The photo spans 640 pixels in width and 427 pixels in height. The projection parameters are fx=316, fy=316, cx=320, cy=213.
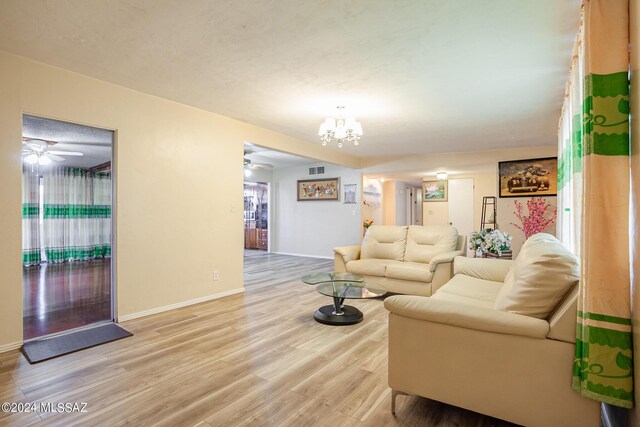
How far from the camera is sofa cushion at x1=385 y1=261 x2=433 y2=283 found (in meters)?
3.87

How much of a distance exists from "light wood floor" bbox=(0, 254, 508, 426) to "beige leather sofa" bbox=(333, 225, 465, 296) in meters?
0.93

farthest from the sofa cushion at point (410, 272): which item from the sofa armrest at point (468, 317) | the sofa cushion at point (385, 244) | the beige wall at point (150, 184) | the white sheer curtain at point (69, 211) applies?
the white sheer curtain at point (69, 211)

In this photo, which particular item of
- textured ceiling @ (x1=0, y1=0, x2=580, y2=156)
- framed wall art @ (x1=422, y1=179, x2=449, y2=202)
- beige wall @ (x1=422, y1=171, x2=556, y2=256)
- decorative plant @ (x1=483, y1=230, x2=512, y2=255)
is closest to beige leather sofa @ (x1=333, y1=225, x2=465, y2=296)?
decorative plant @ (x1=483, y1=230, x2=512, y2=255)

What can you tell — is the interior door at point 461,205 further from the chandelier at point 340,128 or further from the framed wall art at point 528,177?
the chandelier at point 340,128

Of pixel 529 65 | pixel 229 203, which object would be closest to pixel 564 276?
pixel 529 65

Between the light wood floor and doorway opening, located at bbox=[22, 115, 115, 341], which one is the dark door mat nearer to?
the light wood floor

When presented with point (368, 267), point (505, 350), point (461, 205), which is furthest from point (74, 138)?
point (461, 205)

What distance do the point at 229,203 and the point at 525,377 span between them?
3676 mm

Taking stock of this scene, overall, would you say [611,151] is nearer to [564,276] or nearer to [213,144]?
[564,276]

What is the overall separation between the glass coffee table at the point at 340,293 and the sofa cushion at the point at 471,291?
0.61 m

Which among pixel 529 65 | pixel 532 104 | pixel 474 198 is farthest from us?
pixel 474 198

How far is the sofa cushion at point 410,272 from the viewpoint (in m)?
3.87

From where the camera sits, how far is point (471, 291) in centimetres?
271

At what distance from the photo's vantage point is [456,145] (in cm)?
575
